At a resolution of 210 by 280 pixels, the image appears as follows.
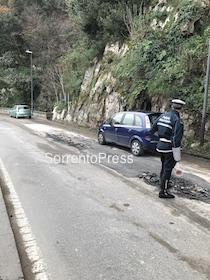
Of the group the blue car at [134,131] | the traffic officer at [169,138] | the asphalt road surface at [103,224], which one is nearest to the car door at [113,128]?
the blue car at [134,131]

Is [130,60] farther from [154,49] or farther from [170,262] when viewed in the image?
[170,262]

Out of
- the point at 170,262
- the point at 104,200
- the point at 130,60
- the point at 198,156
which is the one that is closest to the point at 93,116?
the point at 130,60

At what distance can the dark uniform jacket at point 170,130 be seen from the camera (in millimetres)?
5223

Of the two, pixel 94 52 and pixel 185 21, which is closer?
pixel 185 21

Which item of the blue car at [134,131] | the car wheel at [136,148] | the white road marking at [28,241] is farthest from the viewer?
the car wheel at [136,148]

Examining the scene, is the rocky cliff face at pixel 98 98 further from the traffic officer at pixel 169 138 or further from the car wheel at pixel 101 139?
the traffic officer at pixel 169 138

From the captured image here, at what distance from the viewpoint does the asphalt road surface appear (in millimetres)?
3189

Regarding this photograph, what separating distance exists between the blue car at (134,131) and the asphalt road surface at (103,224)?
1536 mm

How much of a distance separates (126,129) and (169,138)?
4.75 m

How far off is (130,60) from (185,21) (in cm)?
328

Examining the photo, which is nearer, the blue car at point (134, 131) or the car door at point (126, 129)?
the blue car at point (134, 131)

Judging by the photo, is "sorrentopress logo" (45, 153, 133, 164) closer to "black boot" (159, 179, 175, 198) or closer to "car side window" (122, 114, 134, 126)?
"car side window" (122, 114, 134, 126)

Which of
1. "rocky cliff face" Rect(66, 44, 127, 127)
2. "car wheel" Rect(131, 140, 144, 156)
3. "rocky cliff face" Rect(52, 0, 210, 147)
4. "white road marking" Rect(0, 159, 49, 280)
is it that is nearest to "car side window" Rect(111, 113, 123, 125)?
"car wheel" Rect(131, 140, 144, 156)

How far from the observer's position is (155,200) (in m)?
5.30
